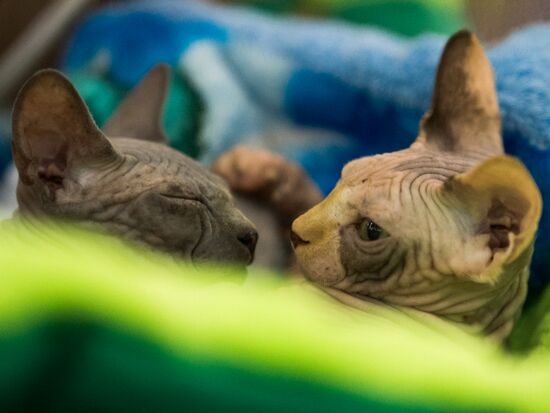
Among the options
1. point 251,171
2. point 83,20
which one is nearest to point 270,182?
point 251,171

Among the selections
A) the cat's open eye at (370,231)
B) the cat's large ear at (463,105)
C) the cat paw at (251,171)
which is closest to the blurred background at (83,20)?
the cat paw at (251,171)

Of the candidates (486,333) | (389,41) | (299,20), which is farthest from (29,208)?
(299,20)

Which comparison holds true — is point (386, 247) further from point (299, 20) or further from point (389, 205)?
point (299, 20)

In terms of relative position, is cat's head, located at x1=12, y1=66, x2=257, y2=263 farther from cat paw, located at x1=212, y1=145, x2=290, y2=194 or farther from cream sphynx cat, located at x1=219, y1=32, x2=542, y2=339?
cat paw, located at x1=212, y1=145, x2=290, y2=194

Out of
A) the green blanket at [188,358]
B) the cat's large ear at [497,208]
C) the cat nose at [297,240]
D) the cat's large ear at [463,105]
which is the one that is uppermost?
the cat's large ear at [463,105]

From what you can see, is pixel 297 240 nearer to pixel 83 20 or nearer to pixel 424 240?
pixel 424 240

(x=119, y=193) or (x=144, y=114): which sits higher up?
(x=144, y=114)

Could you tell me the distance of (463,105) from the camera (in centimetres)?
103

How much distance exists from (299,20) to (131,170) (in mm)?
1238

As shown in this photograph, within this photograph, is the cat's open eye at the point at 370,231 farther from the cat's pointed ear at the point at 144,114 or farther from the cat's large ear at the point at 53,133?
the cat's pointed ear at the point at 144,114

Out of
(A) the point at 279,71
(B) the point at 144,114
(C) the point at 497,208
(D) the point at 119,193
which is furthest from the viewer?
(A) the point at 279,71

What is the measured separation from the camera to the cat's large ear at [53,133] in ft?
2.77

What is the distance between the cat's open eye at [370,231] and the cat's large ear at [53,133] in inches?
12.7

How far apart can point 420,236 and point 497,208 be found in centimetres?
10
